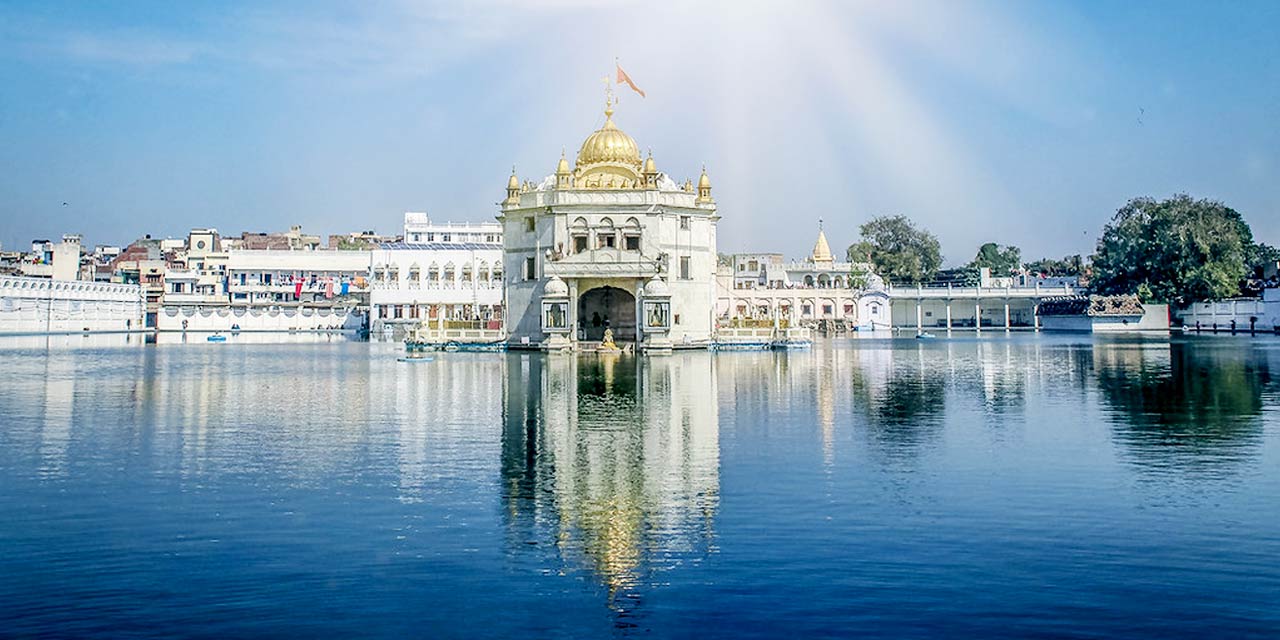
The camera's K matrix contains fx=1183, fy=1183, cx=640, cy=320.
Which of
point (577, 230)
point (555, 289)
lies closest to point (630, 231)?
point (577, 230)

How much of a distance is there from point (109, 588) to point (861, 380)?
95.1ft

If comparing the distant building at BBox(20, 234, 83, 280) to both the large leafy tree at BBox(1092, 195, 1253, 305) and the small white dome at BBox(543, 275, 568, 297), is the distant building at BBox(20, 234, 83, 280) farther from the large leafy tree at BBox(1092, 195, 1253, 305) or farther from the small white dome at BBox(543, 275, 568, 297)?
the large leafy tree at BBox(1092, 195, 1253, 305)

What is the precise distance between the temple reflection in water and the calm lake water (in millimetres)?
70

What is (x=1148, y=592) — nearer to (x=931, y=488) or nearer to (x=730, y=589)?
(x=730, y=589)

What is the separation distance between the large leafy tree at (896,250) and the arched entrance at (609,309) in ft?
244

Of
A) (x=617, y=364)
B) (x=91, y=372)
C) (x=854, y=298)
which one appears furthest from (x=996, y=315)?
(x=91, y=372)

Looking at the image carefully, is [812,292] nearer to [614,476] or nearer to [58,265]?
[58,265]

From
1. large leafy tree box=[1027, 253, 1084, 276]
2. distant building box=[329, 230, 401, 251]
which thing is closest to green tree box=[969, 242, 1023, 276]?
large leafy tree box=[1027, 253, 1084, 276]

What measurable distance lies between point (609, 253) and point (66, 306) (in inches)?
2646

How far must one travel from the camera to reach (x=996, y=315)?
138750 millimetres

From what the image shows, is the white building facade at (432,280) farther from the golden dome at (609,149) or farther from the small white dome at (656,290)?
the small white dome at (656,290)

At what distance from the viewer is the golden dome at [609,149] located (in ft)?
215

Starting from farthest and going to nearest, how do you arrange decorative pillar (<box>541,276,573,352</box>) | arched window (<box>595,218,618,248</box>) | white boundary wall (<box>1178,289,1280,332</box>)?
1. white boundary wall (<box>1178,289,1280,332</box>)
2. arched window (<box>595,218,618,248</box>)
3. decorative pillar (<box>541,276,573,352</box>)

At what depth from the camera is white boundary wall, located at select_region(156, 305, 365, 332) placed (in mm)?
109438
